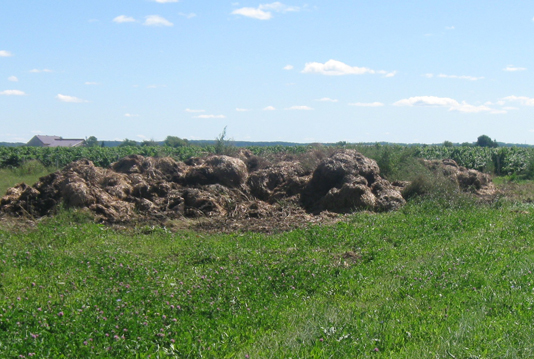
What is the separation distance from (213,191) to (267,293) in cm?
773

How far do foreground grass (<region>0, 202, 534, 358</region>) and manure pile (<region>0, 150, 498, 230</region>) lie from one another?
180cm

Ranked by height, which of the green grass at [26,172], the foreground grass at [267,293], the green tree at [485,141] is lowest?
the foreground grass at [267,293]

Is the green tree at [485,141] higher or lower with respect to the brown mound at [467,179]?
higher

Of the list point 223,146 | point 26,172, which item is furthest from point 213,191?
point 26,172

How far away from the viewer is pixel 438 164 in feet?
62.3

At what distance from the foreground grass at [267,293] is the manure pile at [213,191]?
180cm

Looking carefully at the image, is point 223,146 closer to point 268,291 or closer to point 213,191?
point 213,191

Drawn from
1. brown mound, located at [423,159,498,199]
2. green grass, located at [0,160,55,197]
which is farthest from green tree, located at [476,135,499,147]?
green grass, located at [0,160,55,197]

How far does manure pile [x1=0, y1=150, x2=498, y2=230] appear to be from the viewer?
12688mm

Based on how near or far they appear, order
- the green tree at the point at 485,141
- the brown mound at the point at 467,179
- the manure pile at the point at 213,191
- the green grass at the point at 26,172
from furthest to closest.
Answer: the green tree at the point at 485,141 → the green grass at the point at 26,172 → the brown mound at the point at 467,179 → the manure pile at the point at 213,191

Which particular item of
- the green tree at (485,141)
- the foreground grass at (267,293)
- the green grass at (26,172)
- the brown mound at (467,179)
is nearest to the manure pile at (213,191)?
the foreground grass at (267,293)

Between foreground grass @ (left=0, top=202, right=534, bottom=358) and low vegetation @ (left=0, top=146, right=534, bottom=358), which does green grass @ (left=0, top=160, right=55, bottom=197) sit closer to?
low vegetation @ (left=0, top=146, right=534, bottom=358)

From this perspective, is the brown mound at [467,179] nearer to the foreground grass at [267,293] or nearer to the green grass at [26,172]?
the foreground grass at [267,293]

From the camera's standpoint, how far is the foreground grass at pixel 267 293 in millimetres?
4891
